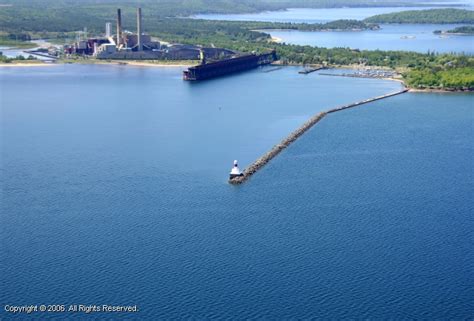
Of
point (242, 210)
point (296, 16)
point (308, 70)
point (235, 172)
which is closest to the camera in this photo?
point (242, 210)

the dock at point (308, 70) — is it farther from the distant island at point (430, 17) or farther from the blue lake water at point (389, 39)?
the distant island at point (430, 17)

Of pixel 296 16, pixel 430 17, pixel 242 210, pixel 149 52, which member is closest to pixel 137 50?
pixel 149 52

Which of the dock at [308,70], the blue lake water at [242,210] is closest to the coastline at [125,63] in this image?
the dock at [308,70]

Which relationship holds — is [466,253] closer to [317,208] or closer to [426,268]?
[426,268]

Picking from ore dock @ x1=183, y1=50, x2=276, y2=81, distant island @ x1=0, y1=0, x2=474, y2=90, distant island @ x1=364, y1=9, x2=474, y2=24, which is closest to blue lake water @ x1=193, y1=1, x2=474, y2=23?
distant island @ x1=0, y1=0, x2=474, y2=90

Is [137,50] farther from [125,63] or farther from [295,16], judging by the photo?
[295,16]

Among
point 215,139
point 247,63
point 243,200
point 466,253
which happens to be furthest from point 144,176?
point 247,63

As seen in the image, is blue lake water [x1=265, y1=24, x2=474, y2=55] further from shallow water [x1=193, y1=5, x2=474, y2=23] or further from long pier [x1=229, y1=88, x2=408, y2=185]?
long pier [x1=229, y1=88, x2=408, y2=185]
